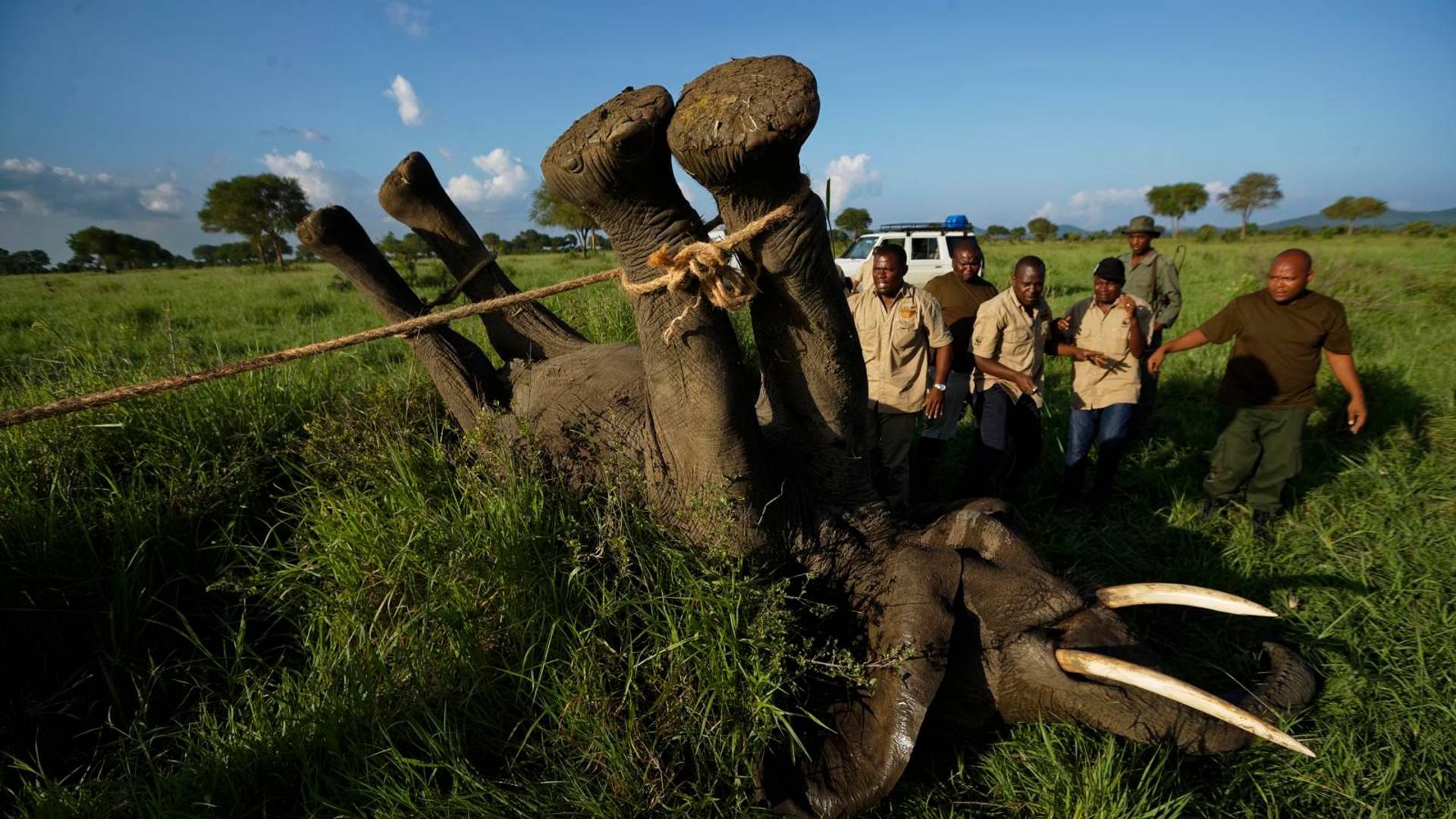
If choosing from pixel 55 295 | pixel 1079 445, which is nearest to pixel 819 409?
pixel 1079 445

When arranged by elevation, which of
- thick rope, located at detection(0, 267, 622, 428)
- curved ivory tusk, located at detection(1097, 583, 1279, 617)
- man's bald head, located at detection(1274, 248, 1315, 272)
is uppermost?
thick rope, located at detection(0, 267, 622, 428)

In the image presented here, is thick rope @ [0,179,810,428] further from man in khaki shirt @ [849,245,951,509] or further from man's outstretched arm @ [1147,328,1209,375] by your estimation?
Answer: man's outstretched arm @ [1147,328,1209,375]

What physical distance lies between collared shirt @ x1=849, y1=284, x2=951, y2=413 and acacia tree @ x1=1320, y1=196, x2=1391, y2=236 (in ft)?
184

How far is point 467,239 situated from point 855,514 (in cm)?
221

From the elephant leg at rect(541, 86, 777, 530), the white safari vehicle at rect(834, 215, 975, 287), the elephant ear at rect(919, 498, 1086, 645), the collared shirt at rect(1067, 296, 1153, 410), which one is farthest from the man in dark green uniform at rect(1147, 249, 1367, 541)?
the white safari vehicle at rect(834, 215, 975, 287)

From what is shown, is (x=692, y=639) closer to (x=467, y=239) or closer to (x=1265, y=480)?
(x=467, y=239)

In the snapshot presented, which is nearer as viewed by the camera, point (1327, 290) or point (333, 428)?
point (333, 428)

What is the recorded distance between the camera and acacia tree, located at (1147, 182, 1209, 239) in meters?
50.3

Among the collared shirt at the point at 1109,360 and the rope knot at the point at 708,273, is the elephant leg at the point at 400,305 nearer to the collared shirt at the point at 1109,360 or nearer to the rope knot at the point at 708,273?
the rope knot at the point at 708,273

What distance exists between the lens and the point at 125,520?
234cm

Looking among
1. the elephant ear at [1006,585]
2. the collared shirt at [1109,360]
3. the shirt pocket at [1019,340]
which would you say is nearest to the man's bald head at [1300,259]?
the collared shirt at [1109,360]

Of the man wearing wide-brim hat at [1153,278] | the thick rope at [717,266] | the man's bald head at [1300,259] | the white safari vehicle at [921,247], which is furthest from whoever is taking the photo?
the white safari vehicle at [921,247]

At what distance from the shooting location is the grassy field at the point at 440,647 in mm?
1760

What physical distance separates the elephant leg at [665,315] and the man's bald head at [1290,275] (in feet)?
12.4
